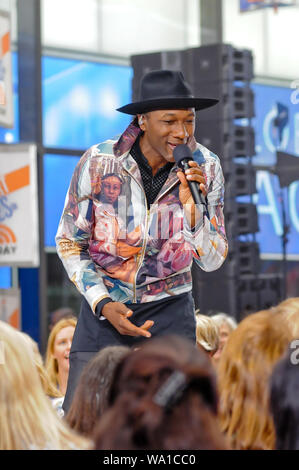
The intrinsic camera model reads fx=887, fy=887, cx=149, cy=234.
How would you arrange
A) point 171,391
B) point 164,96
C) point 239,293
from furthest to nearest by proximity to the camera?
1. point 239,293
2. point 164,96
3. point 171,391

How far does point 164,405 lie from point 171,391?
0.02 m

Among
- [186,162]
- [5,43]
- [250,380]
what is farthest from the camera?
[5,43]

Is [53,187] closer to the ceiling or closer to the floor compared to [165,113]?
closer to the ceiling

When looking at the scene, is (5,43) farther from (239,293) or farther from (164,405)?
(164,405)

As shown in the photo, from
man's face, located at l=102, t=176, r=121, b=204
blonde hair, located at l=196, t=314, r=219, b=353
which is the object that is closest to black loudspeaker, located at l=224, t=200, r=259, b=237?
blonde hair, located at l=196, t=314, r=219, b=353

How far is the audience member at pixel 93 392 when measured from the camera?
1.83m

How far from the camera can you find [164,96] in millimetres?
2586

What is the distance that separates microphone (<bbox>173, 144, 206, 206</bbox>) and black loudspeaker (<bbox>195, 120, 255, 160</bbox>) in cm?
303

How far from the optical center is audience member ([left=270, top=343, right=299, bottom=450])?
1.49 m

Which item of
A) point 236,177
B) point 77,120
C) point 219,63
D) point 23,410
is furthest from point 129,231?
point 77,120

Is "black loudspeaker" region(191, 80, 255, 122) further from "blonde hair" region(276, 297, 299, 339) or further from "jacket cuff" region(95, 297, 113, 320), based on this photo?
"blonde hair" region(276, 297, 299, 339)

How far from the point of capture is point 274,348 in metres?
1.80

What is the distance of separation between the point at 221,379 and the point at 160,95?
1.07m

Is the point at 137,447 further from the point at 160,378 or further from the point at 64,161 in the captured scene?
the point at 64,161
